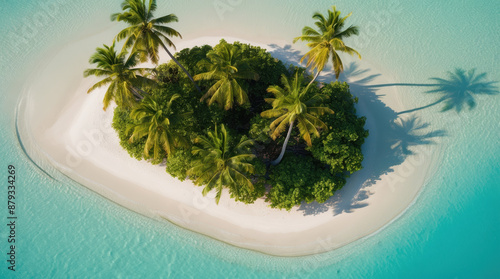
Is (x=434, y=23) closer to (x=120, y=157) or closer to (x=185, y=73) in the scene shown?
(x=185, y=73)

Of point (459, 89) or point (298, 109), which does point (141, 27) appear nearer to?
point (298, 109)

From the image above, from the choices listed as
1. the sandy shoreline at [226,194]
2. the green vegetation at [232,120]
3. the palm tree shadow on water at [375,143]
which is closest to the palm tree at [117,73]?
the green vegetation at [232,120]

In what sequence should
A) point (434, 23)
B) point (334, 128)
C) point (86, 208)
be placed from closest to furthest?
point (334, 128) → point (86, 208) → point (434, 23)

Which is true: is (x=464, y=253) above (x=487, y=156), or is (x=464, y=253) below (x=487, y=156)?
below

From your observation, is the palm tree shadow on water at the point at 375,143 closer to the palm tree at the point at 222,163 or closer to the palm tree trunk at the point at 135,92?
the palm tree at the point at 222,163

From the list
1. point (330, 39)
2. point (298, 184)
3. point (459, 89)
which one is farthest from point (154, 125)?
point (459, 89)

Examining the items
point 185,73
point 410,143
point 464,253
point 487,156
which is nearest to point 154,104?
point 185,73
